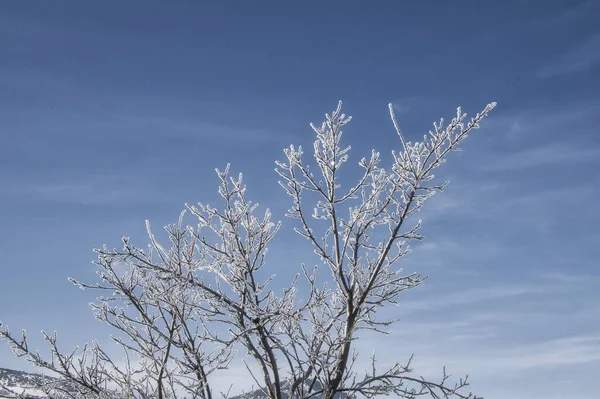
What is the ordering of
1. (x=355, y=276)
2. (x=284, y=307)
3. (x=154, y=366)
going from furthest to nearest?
(x=154, y=366), (x=284, y=307), (x=355, y=276)

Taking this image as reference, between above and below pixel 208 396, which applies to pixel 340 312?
above

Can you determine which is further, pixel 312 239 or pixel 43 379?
pixel 43 379

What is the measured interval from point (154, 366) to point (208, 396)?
116cm

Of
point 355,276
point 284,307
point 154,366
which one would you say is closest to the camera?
point 355,276

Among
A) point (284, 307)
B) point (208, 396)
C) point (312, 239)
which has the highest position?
point (312, 239)

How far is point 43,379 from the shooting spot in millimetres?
9289

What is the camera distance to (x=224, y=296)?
8141 mm

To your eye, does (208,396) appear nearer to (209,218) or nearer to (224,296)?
(224,296)

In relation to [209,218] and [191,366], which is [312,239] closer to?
[209,218]

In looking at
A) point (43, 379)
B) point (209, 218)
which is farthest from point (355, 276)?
point (43, 379)

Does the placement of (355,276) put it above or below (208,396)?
above

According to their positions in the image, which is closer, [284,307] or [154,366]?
[284,307]

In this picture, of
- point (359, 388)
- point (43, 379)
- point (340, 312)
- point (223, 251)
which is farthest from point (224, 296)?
point (43, 379)

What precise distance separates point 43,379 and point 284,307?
443 cm
